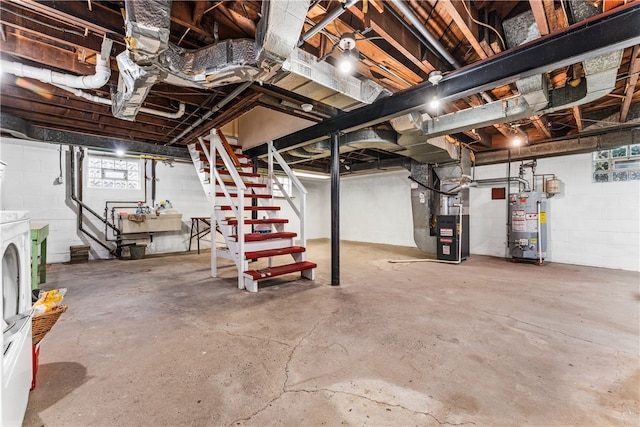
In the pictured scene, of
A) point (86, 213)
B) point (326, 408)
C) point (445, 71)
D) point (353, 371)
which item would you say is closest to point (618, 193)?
point (445, 71)

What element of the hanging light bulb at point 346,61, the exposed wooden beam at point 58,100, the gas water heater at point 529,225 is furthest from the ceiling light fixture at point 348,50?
the gas water heater at point 529,225

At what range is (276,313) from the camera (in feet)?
8.79

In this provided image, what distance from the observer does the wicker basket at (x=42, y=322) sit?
1.43 meters

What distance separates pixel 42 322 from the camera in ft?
4.78

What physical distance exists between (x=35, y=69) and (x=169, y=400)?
3.29 m

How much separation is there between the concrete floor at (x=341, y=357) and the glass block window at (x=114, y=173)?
9.90 feet

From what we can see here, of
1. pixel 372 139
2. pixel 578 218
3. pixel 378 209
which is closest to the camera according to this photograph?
pixel 372 139

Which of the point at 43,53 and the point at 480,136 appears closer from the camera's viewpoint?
the point at 43,53

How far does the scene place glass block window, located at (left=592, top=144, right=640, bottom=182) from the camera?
4.50 metres

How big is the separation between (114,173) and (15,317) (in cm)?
569

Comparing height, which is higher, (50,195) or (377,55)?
(377,55)

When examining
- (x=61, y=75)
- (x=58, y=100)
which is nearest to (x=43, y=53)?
(x=61, y=75)

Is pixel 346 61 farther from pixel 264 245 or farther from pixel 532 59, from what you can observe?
pixel 264 245

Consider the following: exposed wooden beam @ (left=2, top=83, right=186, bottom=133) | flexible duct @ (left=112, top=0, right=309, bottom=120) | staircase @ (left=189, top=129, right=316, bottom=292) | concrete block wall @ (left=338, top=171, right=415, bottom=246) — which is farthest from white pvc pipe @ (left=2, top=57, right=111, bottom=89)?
concrete block wall @ (left=338, top=171, right=415, bottom=246)
